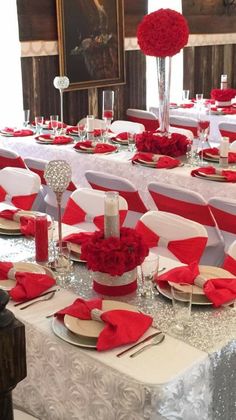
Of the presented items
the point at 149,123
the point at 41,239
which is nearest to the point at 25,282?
the point at 41,239

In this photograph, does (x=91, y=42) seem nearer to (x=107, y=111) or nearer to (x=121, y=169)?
(x=107, y=111)

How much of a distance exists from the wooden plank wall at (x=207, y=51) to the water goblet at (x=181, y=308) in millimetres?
7553

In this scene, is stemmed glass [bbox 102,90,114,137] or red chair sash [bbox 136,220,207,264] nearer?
red chair sash [bbox 136,220,207,264]

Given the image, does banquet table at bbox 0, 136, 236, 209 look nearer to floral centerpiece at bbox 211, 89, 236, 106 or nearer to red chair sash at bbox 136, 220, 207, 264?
red chair sash at bbox 136, 220, 207, 264

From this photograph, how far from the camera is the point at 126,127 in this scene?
6082mm

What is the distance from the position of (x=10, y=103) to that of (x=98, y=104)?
1412 millimetres

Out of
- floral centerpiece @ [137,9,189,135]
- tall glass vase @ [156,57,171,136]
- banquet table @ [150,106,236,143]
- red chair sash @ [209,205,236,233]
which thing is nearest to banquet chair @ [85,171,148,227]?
red chair sash @ [209,205,236,233]

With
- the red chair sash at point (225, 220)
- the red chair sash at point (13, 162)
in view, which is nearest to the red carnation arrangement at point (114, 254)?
the red chair sash at point (225, 220)

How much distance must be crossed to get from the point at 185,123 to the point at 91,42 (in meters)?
1.79

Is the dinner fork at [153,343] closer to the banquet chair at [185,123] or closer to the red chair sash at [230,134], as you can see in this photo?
the red chair sash at [230,134]

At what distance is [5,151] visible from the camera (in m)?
4.77

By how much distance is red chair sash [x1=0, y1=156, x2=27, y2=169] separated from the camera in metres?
4.67

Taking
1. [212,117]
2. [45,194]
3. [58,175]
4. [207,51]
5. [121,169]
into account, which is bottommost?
[45,194]

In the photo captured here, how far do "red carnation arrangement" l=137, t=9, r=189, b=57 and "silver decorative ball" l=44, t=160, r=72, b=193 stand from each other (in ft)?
8.29
